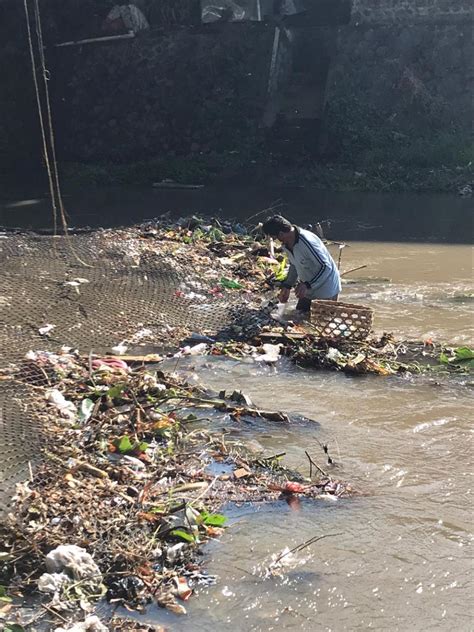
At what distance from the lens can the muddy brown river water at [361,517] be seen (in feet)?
8.98

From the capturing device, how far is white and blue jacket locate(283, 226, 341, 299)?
19.0 ft

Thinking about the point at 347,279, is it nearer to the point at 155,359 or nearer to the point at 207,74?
the point at 155,359

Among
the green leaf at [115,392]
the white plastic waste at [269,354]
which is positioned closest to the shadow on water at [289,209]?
the white plastic waste at [269,354]

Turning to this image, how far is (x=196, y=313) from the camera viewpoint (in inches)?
239

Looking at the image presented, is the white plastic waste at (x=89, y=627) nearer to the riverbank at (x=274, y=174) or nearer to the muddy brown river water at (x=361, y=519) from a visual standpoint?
the muddy brown river water at (x=361, y=519)

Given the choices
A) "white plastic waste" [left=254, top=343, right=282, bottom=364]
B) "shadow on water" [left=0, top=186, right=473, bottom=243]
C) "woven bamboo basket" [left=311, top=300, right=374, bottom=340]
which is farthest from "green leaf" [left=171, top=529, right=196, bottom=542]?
"shadow on water" [left=0, top=186, right=473, bottom=243]

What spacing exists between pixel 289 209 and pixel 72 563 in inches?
388

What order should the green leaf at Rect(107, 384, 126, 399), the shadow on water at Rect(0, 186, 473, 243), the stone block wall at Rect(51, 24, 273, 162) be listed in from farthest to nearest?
1. the stone block wall at Rect(51, 24, 273, 162)
2. the shadow on water at Rect(0, 186, 473, 243)
3. the green leaf at Rect(107, 384, 126, 399)

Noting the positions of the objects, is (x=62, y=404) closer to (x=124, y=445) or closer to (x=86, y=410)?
(x=86, y=410)

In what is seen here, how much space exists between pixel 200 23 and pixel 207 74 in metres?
1.21

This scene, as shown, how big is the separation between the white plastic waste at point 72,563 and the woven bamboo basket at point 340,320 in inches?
117

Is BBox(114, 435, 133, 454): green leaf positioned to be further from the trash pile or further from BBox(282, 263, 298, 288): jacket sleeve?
BBox(282, 263, 298, 288): jacket sleeve

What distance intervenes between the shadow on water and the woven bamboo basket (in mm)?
4740

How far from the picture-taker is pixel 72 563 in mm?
2756
